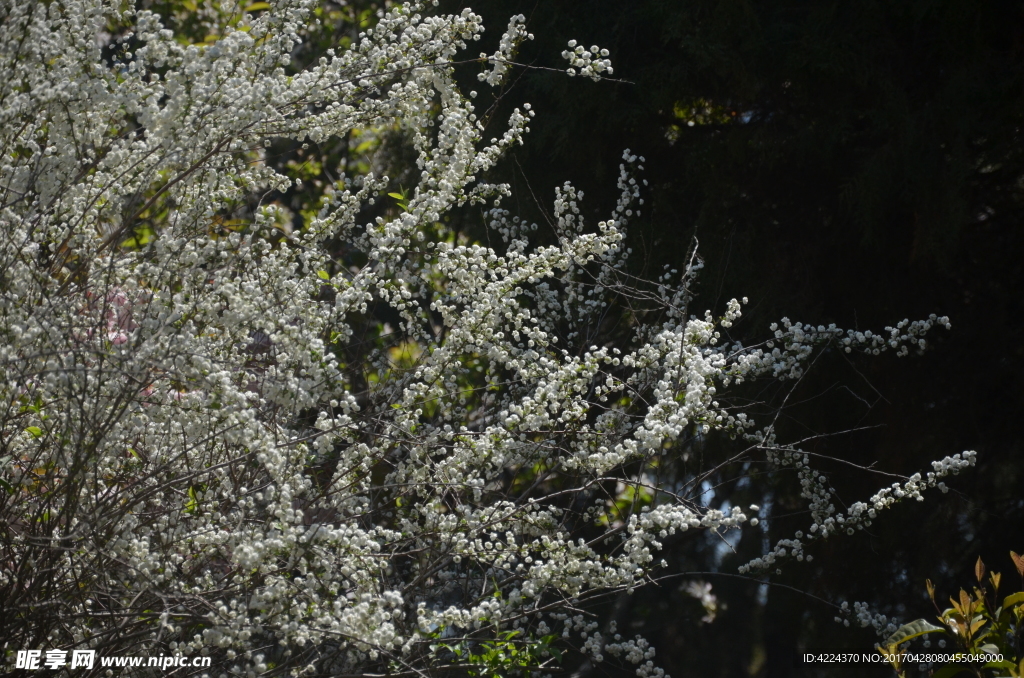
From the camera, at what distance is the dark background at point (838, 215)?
3.30 metres

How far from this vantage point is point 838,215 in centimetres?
371

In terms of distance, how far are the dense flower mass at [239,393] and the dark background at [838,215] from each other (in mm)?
833

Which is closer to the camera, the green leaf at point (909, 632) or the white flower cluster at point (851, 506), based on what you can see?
the green leaf at point (909, 632)

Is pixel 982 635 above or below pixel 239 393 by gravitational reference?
below

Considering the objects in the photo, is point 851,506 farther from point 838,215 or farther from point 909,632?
point 838,215

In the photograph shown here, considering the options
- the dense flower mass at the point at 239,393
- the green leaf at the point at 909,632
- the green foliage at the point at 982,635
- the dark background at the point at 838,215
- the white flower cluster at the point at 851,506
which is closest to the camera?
the dense flower mass at the point at 239,393

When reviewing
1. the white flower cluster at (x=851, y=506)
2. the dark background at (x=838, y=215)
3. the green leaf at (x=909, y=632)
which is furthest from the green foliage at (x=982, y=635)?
the dark background at (x=838, y=215)

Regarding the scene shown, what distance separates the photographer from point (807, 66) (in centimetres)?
348

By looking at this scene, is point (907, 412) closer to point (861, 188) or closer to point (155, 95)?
point (861, 188)

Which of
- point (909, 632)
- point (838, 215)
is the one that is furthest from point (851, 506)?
point (838, 215)

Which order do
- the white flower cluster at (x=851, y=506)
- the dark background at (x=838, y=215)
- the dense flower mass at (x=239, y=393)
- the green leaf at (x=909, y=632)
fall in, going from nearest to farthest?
the dense flower mass at (x=239, y=393), the green leaf at (x=909, y=632), the white flower cluster at (x=851, y=506), the dark background at (x=838, y=215)

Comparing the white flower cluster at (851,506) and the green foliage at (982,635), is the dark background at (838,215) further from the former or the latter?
the green foliage at (982,635)

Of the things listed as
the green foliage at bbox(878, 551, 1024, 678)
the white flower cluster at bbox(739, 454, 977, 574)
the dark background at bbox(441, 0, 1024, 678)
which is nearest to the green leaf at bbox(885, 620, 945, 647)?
the green foliage at bbox(878, 551, 1024, 678)

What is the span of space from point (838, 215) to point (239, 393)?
2754mm
